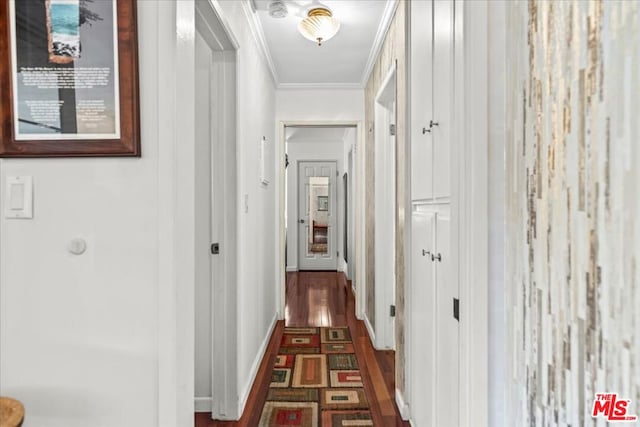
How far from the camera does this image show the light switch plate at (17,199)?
A: 1.17 meters

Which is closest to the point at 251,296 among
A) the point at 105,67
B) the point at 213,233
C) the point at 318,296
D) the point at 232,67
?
the point at 213,233

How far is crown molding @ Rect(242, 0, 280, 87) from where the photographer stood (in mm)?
2578

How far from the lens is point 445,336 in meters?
1.44

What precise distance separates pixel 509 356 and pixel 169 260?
0.97 metres

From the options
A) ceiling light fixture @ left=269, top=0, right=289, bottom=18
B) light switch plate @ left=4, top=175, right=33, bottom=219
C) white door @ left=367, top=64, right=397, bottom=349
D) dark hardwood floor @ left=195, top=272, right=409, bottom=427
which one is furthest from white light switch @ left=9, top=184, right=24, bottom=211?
white door @ left=367, top=64, right=397, bottom=349

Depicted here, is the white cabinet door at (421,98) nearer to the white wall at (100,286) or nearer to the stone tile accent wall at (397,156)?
the stone tile accent wall at (397,156)

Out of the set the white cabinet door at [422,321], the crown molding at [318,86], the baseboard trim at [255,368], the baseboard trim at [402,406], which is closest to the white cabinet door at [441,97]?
the white cabinet door at [422,321]

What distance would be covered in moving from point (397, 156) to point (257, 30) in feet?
4.61

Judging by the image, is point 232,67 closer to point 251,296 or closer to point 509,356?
point 251,296

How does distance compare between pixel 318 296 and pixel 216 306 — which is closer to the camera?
pixel 216 306

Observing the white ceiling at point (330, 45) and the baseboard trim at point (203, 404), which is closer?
the baseboard trim at point (203, 404)

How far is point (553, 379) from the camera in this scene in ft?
2.60

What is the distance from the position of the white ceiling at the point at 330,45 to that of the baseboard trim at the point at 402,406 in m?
2.48

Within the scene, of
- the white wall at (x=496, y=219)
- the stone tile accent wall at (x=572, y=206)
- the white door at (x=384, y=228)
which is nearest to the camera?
the stone tile accent wall at (x=572, y=206)
